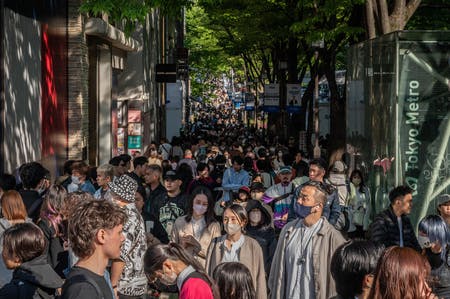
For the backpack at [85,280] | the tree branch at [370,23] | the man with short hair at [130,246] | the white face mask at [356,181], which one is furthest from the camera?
the tree branch at [370,23]

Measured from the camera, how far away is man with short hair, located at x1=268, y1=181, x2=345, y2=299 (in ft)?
25.6

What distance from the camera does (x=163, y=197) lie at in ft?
37.9

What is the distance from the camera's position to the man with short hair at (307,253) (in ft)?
25.6

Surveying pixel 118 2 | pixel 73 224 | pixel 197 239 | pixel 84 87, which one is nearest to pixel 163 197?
pixel 197 239

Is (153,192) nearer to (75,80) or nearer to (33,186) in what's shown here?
(33,186)

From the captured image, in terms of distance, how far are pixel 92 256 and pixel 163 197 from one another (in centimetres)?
646

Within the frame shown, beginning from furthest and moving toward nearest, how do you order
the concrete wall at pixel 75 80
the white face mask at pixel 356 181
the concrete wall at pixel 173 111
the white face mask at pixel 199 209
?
the concrete wall at pixel 173 111 → the concrete wall at pixel 75 80 → the white face mask at pixel 356 181 → the white face mask at pixel 199 209

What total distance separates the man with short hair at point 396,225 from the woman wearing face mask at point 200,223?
1606mm

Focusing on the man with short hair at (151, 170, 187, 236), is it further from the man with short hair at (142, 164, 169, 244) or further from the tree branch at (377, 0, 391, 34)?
the tree branch at (377, 0, 391, 34)

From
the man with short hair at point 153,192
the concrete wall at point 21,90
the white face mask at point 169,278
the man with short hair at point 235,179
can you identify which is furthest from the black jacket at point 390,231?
the concrete wall at point 21,90

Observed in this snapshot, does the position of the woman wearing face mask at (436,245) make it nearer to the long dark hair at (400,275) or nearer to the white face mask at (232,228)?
the white face mask at (232,228)

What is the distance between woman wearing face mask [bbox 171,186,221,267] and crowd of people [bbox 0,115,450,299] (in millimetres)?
10

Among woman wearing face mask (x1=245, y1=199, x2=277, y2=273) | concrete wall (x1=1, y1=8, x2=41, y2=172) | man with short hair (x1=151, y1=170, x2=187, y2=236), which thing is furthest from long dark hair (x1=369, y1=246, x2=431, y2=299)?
concrete wall (x1=1, y1=8, x2=41, y2=172)

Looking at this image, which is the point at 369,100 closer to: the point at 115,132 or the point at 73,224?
the point at 73,224
